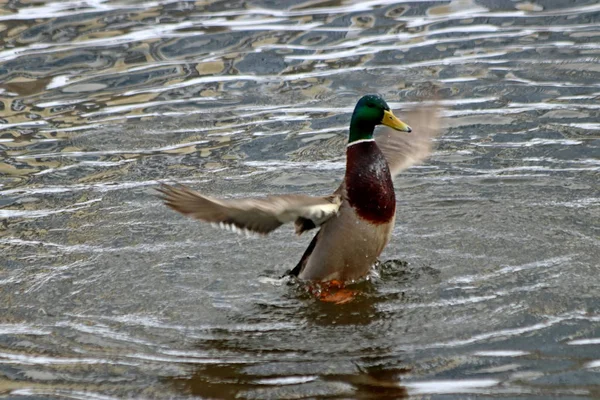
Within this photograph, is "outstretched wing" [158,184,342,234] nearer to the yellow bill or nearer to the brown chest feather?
the brown chest feather

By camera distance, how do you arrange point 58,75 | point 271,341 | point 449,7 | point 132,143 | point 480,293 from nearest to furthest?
1. point 271,341
2. point 480,293
3. point 132,143
4. point 58,75
5. point 449,7

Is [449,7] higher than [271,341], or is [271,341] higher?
[449,7]

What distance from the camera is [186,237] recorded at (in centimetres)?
786

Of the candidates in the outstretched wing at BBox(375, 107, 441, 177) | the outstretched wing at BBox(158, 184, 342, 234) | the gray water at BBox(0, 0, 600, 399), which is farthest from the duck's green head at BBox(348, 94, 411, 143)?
the gray water at BBox(0, 0, 600, 399)

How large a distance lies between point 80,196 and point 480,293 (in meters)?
3.73

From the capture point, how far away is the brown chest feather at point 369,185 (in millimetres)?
6898

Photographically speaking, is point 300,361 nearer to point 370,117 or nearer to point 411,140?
point 370,117

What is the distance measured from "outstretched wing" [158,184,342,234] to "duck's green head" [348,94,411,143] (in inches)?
25.5

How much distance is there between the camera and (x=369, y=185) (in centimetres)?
696

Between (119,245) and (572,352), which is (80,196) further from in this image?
(572,352)

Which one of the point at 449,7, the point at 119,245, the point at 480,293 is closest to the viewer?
the point at 480,293

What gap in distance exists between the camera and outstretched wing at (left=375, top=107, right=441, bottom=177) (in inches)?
317

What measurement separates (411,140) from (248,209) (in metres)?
2.46

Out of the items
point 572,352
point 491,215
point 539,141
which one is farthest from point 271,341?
point 539,141
